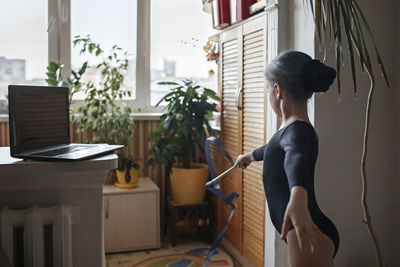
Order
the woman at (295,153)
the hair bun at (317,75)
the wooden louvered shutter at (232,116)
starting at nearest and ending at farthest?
1. the woman at (295,153)
2. the hair bun at (317,75)
3. the wooden louvered shutter at (232,116)

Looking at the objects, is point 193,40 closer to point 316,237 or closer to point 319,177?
point 319,177

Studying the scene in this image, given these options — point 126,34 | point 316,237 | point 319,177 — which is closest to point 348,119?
point 319,177

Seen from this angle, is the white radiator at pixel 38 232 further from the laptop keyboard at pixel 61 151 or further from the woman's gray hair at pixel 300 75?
the woman's gray hair at pixel 300 75

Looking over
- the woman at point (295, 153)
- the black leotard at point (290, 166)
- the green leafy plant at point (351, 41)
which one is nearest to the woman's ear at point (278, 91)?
the woman at point (295, 153)

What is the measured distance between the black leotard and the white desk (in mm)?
591

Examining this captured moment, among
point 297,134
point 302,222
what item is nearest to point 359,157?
point 297,134

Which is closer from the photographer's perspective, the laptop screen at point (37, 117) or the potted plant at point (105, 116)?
the laptop screen at point (37, 117)

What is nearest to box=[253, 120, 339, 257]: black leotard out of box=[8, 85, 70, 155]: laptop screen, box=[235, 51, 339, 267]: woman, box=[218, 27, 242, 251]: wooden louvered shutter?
box=[235, 51, 339, 267]: woman

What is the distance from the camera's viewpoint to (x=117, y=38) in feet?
11.7

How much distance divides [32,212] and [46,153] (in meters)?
0.24

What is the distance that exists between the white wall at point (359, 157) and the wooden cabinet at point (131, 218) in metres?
1.50

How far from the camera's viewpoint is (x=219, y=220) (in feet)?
11.2

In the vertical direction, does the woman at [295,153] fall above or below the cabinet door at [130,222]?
above

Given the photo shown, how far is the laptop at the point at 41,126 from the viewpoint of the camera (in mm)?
1602
